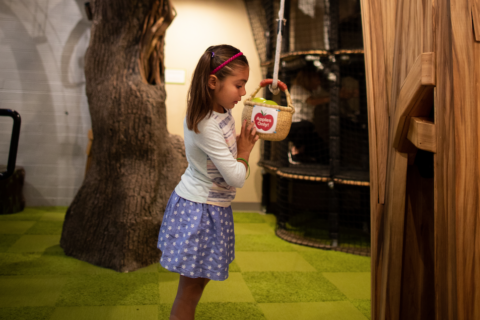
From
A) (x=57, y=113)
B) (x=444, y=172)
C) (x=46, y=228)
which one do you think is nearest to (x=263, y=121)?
(x=444, y=172)

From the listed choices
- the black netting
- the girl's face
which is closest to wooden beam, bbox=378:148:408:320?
the girl's face

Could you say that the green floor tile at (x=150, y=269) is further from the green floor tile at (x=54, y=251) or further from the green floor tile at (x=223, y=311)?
the green floor tile at (x=54, y=251)

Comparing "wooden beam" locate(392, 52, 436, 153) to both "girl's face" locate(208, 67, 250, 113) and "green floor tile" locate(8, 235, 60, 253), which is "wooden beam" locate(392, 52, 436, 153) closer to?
"girl's face" locate(208, 67, 250, 113)

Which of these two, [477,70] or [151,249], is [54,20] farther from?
[477,70]

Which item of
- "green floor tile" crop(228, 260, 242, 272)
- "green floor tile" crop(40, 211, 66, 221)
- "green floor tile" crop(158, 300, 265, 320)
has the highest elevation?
"green floor tile" crop(40, 211, 66, 221)

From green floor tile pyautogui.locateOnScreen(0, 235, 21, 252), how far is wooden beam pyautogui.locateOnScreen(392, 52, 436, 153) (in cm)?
286

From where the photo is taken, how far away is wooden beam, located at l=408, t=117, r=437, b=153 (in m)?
0.94

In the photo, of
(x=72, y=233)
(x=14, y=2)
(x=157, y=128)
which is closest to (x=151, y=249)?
(x=72, y=233)

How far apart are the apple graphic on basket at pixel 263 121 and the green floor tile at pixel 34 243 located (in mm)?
2313

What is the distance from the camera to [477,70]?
802 millimetres

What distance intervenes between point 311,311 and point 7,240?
2.40 m

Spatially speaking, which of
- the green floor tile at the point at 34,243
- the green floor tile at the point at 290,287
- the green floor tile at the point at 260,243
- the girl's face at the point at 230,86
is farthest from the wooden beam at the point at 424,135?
the green floor tile at the point at 34,243

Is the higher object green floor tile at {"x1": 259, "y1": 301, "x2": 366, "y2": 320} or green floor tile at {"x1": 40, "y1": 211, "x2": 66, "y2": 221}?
green floor tile at {"x1": 40, "y1": 211, "x2": 66, "y2": 221}

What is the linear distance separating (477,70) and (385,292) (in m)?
0.67
